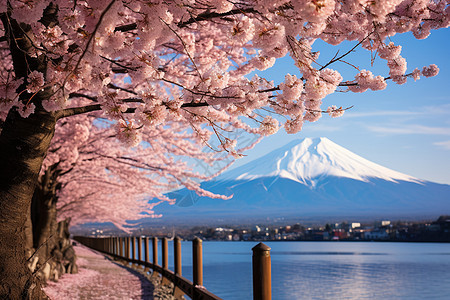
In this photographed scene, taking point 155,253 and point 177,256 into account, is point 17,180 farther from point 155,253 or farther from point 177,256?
point 155,253

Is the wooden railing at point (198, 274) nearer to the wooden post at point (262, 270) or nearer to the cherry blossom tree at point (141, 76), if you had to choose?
the wooden post at point (262, 270)

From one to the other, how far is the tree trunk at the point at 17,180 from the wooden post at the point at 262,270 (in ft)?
8.51

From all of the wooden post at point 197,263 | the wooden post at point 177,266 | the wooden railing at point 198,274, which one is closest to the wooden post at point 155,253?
the wooden railing at point 198,274

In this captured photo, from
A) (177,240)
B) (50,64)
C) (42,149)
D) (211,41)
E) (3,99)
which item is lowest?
(177,240)

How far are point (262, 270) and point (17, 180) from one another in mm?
2783

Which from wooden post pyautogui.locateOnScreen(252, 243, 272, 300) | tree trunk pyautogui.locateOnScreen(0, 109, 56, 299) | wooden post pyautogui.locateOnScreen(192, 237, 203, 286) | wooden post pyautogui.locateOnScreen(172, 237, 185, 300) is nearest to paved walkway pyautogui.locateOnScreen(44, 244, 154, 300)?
wooden post pyautogui.locateOnScreen(172, 237, 185, 300)

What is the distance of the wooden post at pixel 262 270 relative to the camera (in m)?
4.06

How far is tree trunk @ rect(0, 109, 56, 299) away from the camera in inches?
184

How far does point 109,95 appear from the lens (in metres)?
4.49

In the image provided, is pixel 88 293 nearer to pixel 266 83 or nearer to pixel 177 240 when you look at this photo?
pixel 177 240

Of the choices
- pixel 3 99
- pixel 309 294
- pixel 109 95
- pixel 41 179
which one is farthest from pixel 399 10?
pixel 309 294

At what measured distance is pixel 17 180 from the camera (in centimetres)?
473

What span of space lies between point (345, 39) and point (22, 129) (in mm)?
3539

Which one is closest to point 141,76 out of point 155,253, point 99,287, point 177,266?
point 177,266
